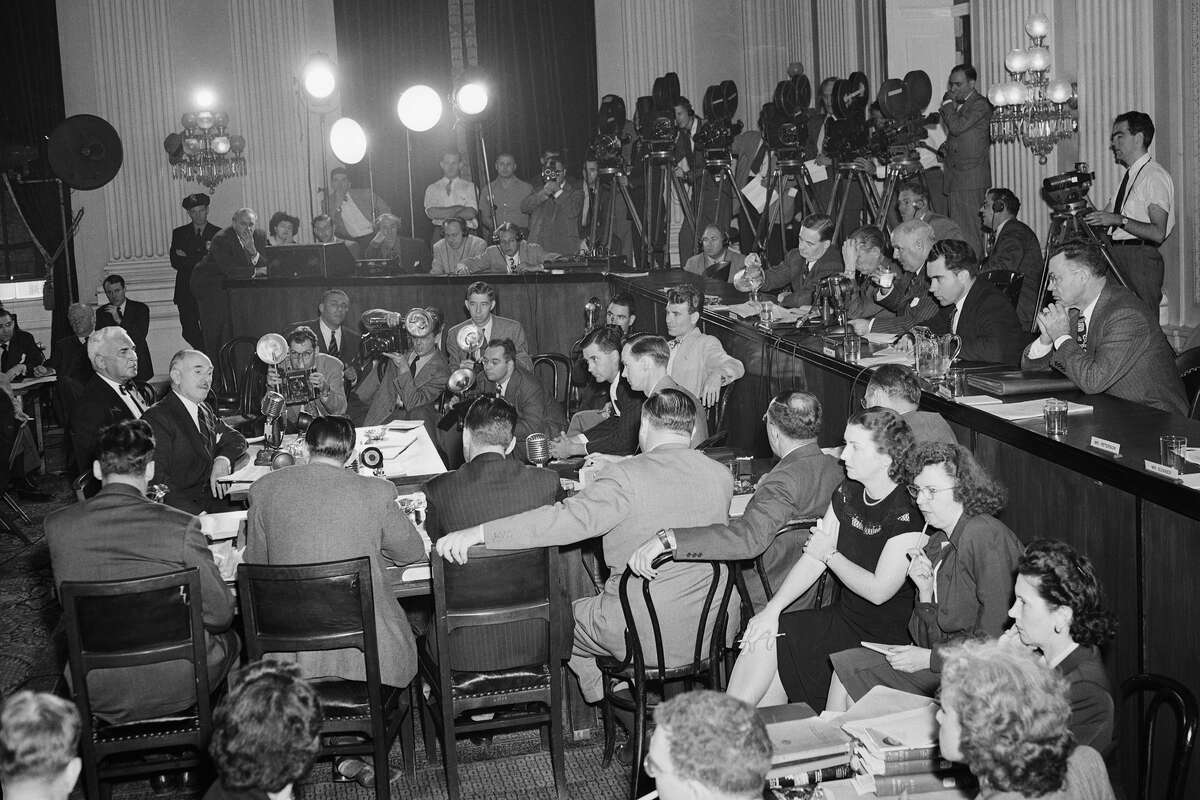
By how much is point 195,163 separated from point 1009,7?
301 inches

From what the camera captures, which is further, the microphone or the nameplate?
the microphone

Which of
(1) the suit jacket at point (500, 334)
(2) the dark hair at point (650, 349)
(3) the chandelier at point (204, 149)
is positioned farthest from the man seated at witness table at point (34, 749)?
(3) the chandelier at point (204, 149)

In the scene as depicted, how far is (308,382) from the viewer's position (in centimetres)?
547

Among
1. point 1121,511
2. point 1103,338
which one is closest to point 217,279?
point 1103,338

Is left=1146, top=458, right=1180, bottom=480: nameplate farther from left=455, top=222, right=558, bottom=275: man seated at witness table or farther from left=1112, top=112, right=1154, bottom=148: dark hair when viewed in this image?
left=455, top=222, right=558, bottom=275: man seated at witness table

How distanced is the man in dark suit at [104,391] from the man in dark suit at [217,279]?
4643 millimetres

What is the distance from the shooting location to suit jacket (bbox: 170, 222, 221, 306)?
11.3 m

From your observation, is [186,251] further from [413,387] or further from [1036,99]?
[1036,99]

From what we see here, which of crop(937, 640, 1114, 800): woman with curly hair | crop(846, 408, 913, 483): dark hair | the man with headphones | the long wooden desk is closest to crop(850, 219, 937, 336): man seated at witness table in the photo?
the man with headphones

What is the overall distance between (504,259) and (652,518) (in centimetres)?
642

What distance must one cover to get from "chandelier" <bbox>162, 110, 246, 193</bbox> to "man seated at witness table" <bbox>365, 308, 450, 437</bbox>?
604cm

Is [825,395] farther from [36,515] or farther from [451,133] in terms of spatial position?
[451,133]

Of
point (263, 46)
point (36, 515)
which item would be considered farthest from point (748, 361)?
point (263, 46)

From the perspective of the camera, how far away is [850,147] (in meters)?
8.16
